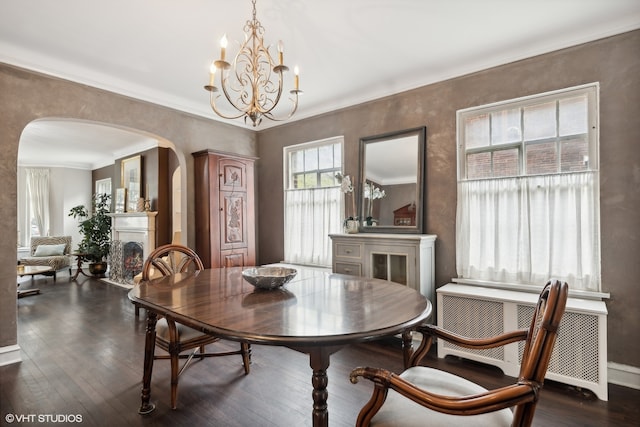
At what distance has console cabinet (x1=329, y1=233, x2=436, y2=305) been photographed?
118 inches

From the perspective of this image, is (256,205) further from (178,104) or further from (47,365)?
(47,365)

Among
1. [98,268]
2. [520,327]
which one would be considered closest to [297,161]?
[520,327]

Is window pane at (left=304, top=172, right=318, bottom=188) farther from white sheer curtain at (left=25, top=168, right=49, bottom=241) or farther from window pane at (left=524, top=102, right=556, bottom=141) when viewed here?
white sheer curtain at (left=25, top=168, right=49, bottom=241)

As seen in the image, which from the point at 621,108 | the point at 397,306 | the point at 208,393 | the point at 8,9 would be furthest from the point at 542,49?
the point at 8,9

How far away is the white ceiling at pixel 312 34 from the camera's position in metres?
2.20

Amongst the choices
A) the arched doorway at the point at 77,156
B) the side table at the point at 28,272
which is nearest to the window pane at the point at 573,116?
the arched doorway at the point at 77,156

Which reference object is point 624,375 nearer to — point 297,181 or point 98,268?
point 297,181

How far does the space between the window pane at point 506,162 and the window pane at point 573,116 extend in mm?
369

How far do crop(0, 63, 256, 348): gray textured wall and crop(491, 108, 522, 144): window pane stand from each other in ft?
11.4

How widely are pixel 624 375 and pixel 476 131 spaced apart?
2.20 meters

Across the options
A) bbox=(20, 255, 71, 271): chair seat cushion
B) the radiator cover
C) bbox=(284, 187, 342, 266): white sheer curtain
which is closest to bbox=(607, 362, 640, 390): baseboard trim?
the radiator cover

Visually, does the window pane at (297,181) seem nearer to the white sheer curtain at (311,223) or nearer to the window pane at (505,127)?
the white sheer curtain at (311,223)

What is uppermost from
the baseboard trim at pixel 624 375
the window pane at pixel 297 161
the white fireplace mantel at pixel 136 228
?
the window pane at pixel 297 161

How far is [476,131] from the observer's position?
3.03m
